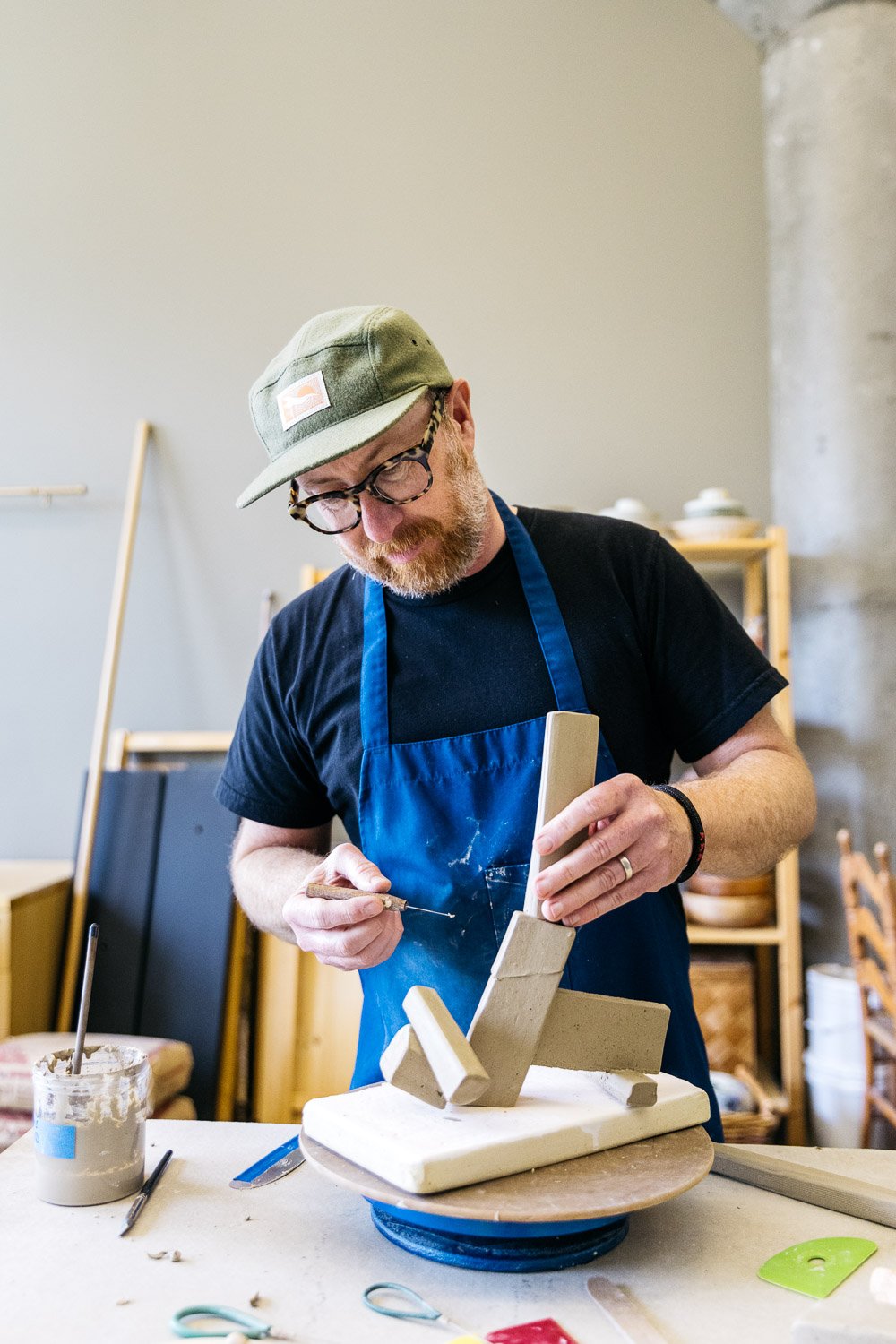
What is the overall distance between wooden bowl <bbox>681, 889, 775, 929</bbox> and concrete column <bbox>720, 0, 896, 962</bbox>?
0.29 meters

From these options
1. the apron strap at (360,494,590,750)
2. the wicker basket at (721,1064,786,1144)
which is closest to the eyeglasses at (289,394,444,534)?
the apron strap at (360,494,590,750)

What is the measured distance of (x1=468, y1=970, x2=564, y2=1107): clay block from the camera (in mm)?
1115

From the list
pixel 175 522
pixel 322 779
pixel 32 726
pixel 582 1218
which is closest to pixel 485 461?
pixel 175 522

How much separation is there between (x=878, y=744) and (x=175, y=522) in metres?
2.35

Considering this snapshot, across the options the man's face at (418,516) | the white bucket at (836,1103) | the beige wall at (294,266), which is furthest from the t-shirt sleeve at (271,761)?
the white bucket at (836,1103)

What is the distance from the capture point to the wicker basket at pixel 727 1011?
3062 mm

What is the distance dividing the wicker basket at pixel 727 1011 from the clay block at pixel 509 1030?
6.81 ft

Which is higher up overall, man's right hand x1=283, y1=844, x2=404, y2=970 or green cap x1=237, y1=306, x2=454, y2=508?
green cap x1=237, y1=306, x2=454, y2=508

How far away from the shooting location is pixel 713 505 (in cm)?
313

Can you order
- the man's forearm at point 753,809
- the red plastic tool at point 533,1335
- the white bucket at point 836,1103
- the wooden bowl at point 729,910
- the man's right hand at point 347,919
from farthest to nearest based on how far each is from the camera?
1. the wooden bowl at point 729,910
2. the white bucket at point 836,1103
3. the man's forearm at point 753,809
4. the man's right hand at point 347,919
5. the red plastic tool at point 533,1335

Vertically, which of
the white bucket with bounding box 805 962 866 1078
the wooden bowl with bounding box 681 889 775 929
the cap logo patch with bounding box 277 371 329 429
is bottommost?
the white bucket with bounding box 805 962 866 1078

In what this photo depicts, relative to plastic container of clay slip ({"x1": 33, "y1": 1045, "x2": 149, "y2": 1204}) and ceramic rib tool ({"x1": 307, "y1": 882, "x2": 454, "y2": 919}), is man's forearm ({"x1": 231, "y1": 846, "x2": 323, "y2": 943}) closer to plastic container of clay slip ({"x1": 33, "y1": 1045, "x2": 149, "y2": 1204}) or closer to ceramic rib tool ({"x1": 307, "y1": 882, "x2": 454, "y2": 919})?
ceramic rib tool ({"x1": 307, "y1": 882, "x2": 454, "y2": 919})

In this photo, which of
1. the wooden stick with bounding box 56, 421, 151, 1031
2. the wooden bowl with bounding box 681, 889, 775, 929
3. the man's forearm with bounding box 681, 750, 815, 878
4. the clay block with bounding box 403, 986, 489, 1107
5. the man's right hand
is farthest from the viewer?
the wooden stick with bounding box 56, 421, 151, 1031

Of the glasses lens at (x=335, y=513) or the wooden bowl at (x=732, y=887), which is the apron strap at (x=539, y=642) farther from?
the wooden bowl at (x=732, y=887)
